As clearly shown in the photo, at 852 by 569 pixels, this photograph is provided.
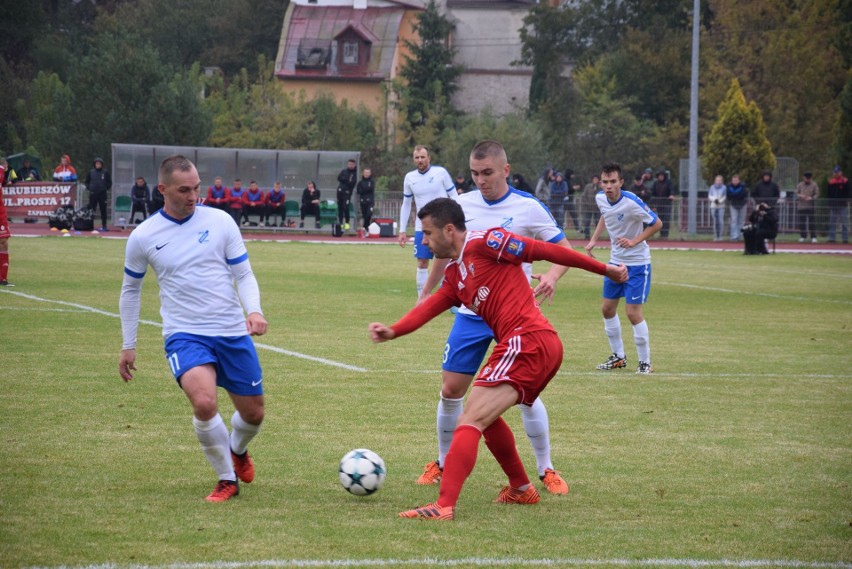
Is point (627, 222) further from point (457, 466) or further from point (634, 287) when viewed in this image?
point (457, 466)

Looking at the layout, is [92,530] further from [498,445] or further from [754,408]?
[754,408]

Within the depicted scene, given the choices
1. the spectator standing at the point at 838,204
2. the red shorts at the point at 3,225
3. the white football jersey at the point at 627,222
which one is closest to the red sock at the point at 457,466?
the white football jersey at the point at 627,222

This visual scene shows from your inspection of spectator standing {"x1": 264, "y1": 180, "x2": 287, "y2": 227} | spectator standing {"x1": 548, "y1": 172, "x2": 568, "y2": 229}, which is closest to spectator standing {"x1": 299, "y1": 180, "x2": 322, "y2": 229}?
spectator standing {"x1": 264, "y1": 180, "x2": 287, "y2": 227}

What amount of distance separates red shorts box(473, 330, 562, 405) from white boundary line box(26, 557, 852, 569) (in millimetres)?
1242

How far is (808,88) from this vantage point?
2178 inches

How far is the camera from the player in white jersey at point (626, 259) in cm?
1271

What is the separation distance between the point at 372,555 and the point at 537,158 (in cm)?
5544

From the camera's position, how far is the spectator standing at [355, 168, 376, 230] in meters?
38.4

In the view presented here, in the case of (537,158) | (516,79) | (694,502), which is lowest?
(694,502)

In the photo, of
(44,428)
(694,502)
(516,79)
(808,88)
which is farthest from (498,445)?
(516,79)

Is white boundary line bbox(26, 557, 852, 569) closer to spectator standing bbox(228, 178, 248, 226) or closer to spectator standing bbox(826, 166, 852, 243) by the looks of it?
spectator standing bbox(826, 166, 852, 243)

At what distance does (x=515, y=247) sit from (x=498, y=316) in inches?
17.2

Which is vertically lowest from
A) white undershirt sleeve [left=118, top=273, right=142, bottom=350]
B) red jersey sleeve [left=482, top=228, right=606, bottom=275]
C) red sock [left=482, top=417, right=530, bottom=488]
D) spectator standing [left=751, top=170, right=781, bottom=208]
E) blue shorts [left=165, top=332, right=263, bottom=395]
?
red sock [left=482, top=417, right=530, bottom=488]

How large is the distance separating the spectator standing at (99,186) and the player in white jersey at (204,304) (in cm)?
3113
